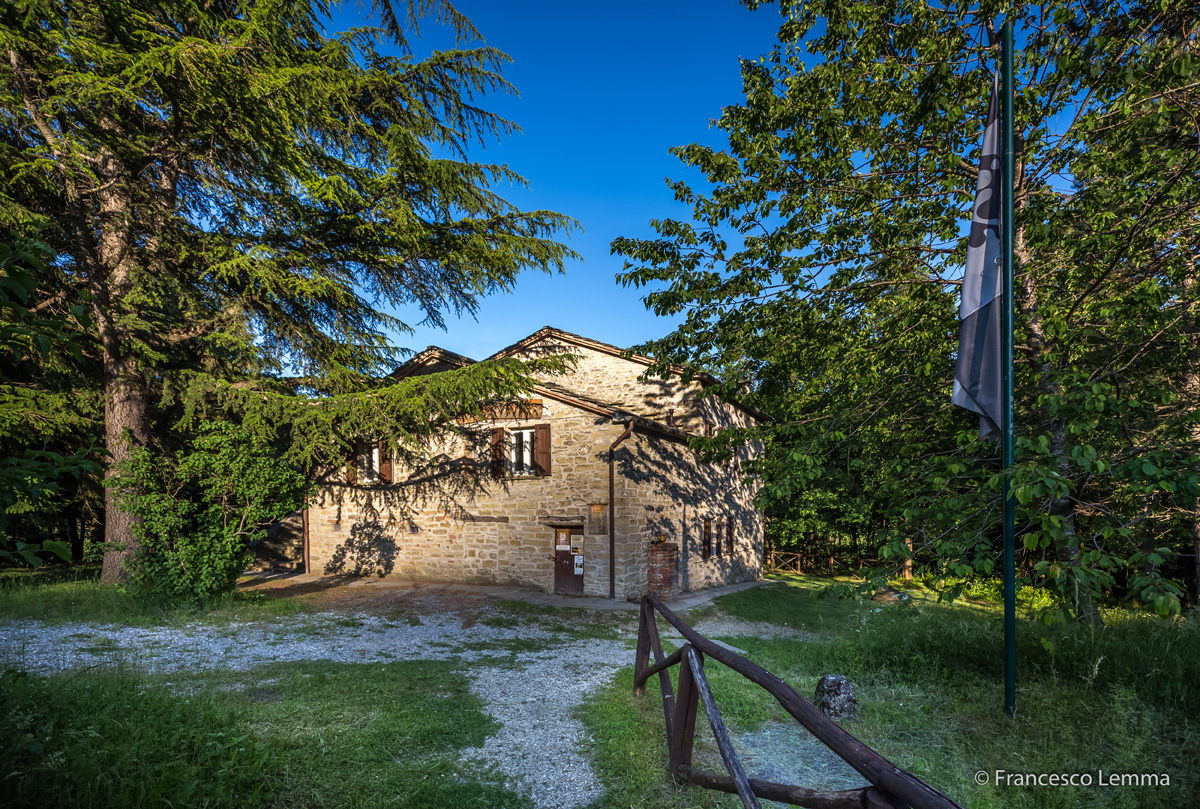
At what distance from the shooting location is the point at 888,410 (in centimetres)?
670

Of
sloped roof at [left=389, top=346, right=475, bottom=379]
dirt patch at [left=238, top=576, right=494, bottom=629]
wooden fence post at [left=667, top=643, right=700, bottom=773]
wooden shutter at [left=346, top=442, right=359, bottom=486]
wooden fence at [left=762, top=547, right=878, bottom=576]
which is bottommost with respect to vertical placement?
wooden fence at [left=762, top=547, right=878, bottom=576]

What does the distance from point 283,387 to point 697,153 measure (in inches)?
382

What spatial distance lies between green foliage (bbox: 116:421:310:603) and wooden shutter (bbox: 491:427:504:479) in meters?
4.72

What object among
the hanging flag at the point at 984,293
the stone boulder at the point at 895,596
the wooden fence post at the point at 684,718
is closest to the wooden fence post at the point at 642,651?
the wooden fence post at the point at 684,718

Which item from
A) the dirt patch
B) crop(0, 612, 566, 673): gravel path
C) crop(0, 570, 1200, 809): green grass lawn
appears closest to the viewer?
crop(0, 570, 1200, 809): green grass lawn

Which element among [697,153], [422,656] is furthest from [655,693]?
[697,153]

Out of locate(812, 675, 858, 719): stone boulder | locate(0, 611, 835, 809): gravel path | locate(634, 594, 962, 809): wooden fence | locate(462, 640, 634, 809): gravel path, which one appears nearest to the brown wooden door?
locate(0, 611, 835, 809): gravel path

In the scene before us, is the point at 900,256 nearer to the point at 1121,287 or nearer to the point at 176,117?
the point at 1121,287

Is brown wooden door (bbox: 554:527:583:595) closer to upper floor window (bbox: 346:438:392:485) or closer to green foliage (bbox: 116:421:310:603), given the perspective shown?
upper floor window (bbox: 346:438:392:485)

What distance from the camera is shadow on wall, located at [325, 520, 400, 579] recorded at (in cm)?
1474

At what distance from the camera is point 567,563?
1245cm

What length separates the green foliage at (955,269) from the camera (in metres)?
4.48

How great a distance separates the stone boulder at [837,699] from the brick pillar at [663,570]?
797 centimetres

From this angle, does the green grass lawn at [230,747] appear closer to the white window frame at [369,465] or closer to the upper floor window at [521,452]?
the upper floor window at [521,452]
